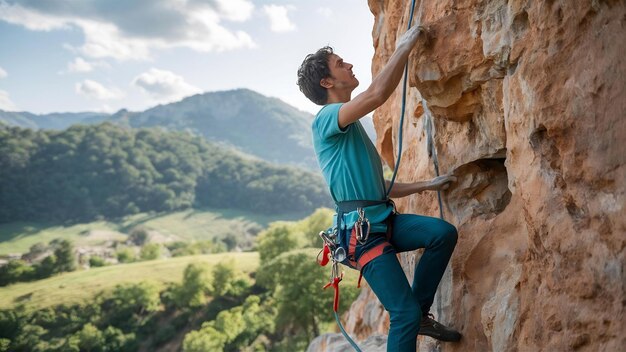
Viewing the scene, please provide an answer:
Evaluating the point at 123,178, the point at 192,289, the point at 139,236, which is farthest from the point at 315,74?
the point at 123,178

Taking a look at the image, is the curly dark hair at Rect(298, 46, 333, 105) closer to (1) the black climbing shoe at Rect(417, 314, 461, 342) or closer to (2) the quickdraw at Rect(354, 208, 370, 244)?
(2) the quickdraw at Rect(354, 208, 370, 244)

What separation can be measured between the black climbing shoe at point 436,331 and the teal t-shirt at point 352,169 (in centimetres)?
103

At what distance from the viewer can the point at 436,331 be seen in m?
4.11

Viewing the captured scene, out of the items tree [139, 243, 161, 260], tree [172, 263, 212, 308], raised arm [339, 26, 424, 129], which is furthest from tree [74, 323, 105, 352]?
raised arm [339, 26, 424, 129]

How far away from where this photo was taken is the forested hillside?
375 feet

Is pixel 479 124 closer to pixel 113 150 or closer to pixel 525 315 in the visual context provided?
pixel 525 315

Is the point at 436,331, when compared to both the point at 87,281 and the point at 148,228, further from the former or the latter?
the point at 148,228

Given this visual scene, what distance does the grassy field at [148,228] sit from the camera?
95.3m

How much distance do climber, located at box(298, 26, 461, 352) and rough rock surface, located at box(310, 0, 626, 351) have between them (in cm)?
49

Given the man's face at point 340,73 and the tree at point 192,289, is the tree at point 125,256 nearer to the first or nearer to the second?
the tree at point 192,289

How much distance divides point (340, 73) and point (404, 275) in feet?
6.36

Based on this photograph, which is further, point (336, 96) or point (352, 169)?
point (336, 96)

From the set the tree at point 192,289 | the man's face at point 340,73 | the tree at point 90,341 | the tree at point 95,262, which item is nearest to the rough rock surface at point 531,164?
the man's face at point 340,73

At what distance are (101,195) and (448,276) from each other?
13319 centimetres
